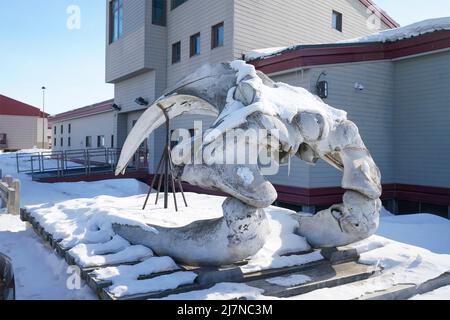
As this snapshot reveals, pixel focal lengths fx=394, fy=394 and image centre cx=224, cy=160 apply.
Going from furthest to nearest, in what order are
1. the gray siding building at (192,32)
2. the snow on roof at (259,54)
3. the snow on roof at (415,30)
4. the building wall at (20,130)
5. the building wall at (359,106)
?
1. the building wall at (20,130)
2. the gray siding building at (192,32)
3. the snow on roof at (259,54)
4. the building wall at (359,106)
5. the snow on roof at (415,30)

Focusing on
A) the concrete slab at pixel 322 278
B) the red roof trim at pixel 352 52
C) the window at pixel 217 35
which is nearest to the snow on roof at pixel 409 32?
the red roof trim at pixel 352 52

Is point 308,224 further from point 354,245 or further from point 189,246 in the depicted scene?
point 189,246

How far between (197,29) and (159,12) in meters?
2.58

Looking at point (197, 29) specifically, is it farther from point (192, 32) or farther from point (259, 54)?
point (259, 54)

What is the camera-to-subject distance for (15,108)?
39.8m

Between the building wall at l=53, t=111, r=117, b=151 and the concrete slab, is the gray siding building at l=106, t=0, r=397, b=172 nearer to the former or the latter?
the building wall at l=53, t=111, r=117, b=151

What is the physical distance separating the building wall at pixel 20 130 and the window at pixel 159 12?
3066 cm

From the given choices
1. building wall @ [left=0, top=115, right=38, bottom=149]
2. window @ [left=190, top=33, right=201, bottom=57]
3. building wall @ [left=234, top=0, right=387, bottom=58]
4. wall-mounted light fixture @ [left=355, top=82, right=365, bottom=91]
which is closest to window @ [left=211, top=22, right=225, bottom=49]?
building wall @ [left=234, top=0, right=387, bottom=58]

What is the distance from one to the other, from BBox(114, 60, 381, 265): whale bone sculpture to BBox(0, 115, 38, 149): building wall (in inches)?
1592

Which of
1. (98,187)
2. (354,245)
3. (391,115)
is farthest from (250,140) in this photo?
(98,187)

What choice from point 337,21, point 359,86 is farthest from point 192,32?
point 359,86

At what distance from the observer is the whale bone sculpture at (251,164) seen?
145 inches

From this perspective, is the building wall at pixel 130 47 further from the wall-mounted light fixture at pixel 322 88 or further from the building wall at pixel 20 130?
the building wall at pixel 20 130

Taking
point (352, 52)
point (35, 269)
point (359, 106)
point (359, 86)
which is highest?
point (352, 52)
